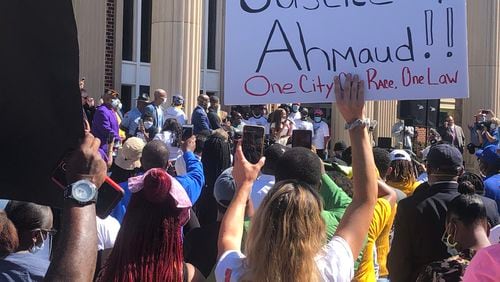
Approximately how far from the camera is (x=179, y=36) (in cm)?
1243

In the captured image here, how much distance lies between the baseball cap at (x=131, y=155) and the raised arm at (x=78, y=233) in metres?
3.89

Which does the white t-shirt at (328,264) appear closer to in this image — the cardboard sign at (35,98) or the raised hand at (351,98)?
the raised hand at (351,98)

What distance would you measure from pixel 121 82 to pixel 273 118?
6.14 metres

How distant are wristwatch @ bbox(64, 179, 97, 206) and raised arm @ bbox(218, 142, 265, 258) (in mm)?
823

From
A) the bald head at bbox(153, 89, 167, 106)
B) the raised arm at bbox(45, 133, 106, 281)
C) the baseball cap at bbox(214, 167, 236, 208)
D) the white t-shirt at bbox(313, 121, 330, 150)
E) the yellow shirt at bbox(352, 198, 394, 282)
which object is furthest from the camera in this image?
the white t-shirt at bbox(313, 121, 330, 150)

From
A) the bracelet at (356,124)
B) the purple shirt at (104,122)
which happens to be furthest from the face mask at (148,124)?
the bracelet at (356,124)

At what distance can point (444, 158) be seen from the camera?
169 inches

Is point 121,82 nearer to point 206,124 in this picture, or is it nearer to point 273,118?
point 273,118

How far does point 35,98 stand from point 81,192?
32cm

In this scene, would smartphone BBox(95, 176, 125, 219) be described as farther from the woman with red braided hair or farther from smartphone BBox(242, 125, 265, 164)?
smartphone BBox(242, 125, 265, 164)

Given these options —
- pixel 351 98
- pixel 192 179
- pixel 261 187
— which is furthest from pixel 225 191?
A: pixel 192 179

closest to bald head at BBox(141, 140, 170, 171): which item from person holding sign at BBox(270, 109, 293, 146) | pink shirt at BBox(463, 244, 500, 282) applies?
pink shirt at BBox(463, 244, 500, 282)

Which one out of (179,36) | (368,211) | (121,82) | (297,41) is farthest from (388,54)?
(121,82)

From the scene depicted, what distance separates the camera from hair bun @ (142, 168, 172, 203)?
281cm
